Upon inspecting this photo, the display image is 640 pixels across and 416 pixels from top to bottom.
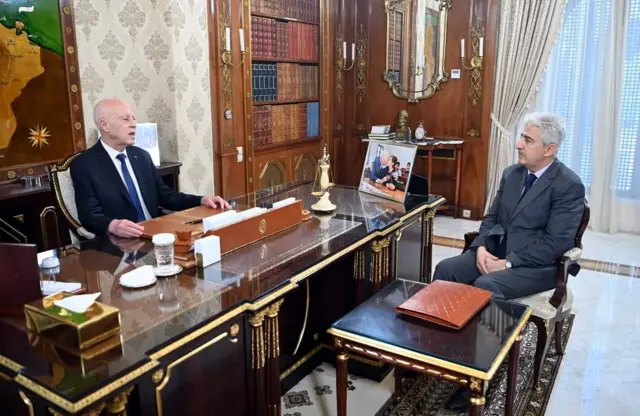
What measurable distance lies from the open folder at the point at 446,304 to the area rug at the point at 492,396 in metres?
0.58

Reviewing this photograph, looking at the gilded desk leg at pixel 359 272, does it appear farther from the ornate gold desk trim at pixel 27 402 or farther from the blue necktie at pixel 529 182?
the ornate gold desk trim at pixel 27 402

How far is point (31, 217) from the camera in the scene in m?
3.16

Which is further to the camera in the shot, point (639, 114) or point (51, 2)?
point (639, 114)

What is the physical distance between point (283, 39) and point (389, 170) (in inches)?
101

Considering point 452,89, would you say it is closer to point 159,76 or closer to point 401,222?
point 159,76

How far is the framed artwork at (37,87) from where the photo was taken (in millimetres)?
3199

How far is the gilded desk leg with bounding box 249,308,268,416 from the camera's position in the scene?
163 centimetres

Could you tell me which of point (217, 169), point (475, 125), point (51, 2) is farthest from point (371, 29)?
point (51, 2)

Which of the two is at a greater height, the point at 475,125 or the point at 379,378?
the point at 475,125

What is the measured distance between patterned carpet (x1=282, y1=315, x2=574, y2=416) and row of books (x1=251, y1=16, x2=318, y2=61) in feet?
9.86

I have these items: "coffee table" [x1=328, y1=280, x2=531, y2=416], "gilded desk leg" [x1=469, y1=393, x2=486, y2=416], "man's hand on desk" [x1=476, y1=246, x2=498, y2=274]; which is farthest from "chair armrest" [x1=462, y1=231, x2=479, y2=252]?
"gilded desk leg" [x1=469, y1=393, x2=486, y2=416]

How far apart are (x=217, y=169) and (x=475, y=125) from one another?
254cm

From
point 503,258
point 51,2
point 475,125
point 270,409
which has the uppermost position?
point 51,2

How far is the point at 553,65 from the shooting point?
4.93 m
